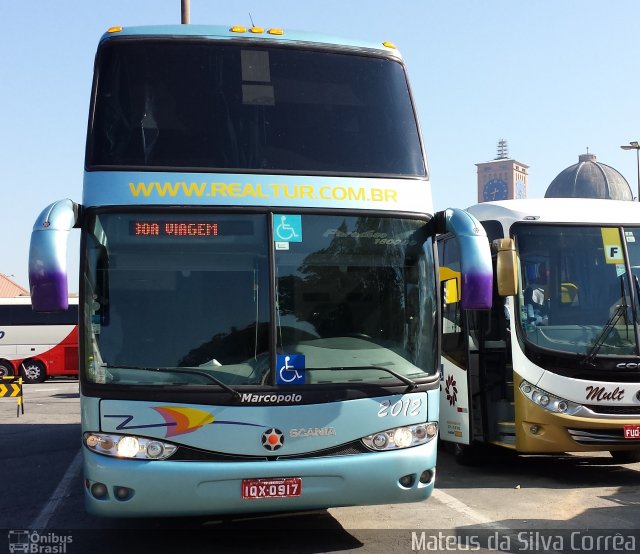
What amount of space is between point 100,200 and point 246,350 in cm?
153

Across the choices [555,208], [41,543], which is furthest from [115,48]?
[555,208]

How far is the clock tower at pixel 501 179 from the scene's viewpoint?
17425 centimetres

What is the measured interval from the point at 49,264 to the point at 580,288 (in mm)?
5957

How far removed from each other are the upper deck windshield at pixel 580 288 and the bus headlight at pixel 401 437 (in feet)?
10.8

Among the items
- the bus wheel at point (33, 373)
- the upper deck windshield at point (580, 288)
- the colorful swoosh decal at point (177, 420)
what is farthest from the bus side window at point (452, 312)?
the bus wheel at point (33, 373)

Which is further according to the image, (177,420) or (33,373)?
(33,373)

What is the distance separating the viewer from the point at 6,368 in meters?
33.7

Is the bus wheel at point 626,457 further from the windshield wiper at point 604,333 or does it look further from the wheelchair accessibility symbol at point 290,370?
the wheelchair accessibility symbol at point 290,370

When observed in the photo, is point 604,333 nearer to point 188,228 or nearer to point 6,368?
point 188,228

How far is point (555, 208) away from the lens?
10.3 metres

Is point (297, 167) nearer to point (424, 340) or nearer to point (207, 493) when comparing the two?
point (424, 340)

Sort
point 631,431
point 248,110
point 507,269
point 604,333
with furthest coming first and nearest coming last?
point 604,333 < point 631,431 < point 507,269 < point 248,110

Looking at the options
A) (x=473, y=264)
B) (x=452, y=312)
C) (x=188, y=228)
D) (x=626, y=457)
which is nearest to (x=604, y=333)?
(x=452, y=312)

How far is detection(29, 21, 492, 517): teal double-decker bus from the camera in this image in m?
6.28
